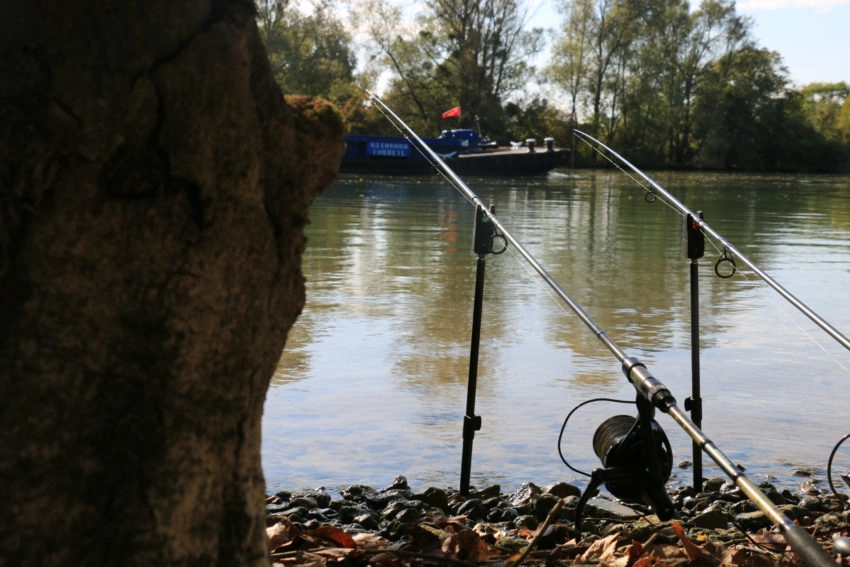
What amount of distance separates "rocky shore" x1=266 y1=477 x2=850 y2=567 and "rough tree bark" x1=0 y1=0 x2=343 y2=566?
0.89 meters

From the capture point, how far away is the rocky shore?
276cm

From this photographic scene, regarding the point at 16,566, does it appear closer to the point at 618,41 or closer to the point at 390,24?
the point at 390,24

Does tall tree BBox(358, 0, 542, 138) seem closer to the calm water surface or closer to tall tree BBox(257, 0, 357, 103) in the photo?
tall tree BBox(257, 0, 357, 103)

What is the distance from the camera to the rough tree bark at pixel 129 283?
1642 millimetres

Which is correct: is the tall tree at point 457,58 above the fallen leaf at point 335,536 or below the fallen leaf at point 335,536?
above

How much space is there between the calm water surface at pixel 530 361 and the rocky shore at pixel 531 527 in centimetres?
32

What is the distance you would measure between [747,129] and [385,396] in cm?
6878

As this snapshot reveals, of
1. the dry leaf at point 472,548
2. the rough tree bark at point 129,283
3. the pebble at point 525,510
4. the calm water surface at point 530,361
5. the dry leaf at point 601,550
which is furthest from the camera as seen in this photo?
the calm water surface at point 530,361

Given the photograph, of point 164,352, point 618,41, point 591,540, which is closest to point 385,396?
point 591,540

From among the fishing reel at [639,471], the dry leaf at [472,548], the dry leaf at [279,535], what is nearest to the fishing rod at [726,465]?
the fishing reel at [639,471]

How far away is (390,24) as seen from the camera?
194 feet

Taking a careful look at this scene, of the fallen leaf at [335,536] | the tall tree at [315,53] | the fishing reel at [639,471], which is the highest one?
the tall tree at [315,53]

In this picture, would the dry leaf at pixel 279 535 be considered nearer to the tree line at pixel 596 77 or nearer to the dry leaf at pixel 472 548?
the dry leaf at pixel 472 548

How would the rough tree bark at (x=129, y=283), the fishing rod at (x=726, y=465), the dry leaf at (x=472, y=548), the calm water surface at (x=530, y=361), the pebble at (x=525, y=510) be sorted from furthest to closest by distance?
the calm water surface at (x=530, y=361) < the pebble at (x=525, y=510) < the dry leaf at (x=472, y=548) < the fishing rod at (x=726, y=465) < the rough tree bark at (x=129, y=283)
